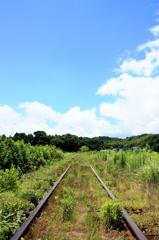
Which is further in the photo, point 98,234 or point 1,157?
point 1,157

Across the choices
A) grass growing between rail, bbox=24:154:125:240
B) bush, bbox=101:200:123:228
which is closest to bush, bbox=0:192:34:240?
grass growing between rail, bbox=24:154:125:240

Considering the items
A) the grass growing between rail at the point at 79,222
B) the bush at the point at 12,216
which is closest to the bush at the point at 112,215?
the grass growing between rail at the point at 79,222

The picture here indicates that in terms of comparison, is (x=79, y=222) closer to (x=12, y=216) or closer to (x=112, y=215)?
(x=112, y=215)

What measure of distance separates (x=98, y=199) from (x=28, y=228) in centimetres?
208

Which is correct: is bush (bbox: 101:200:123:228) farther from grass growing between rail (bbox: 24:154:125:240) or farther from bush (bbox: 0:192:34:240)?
bush (bbox: 0:192:34:240)

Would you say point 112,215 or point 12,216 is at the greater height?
point 112,215

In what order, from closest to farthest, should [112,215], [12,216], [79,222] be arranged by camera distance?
[112,215] < [79,222] < [12,216]

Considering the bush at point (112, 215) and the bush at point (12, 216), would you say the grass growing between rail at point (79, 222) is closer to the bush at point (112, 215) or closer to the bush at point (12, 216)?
the bush at point (112, 215)

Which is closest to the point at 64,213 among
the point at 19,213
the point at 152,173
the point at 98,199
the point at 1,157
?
the point at 19,213

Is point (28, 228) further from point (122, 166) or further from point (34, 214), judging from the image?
point (122, 166)

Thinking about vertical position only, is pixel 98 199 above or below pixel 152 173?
below

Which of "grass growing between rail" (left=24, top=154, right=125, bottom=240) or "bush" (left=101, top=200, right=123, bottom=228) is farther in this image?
"bush" (left=101, top=200, right=123, bottom=228)

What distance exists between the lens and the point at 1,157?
9031 millimetres

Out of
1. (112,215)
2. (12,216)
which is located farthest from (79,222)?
(12,216)
